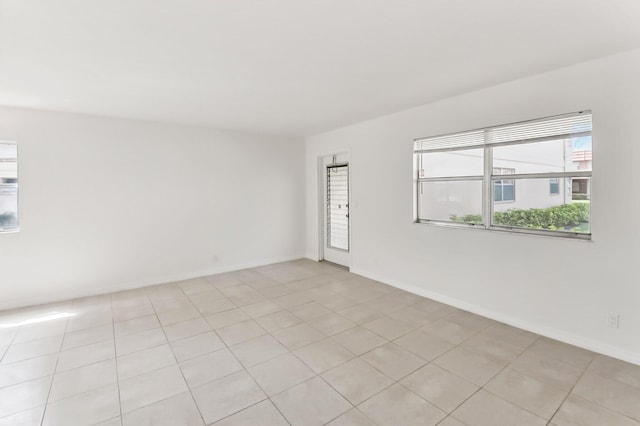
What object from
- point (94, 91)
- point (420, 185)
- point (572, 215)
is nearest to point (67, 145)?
point (94, 91)

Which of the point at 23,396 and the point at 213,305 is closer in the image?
the point at 23,396

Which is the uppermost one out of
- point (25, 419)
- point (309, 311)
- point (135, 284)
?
point (135, 284)

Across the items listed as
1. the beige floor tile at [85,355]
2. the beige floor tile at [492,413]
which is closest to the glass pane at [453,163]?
the beige floor tile at [492,413]

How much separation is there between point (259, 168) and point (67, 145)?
9.12 feet

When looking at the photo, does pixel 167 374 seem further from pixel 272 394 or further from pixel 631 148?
pixel 631 148

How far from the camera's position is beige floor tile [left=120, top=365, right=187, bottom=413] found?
7.01 ft

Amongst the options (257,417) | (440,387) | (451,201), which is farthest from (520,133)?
(257,417)

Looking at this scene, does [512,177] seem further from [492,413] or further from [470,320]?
[492,413]

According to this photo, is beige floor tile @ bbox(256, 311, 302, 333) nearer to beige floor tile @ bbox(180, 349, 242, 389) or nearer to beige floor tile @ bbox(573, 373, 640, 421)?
beige floor tile @ bbox(180, 349, 242, 389)

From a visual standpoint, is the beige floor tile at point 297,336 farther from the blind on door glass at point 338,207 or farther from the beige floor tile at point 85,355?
the blind on door glass at point 338,207

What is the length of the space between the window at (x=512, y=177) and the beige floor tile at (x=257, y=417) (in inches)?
114

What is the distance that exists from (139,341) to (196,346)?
0.61m

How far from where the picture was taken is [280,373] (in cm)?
245

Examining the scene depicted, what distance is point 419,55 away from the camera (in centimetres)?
253
